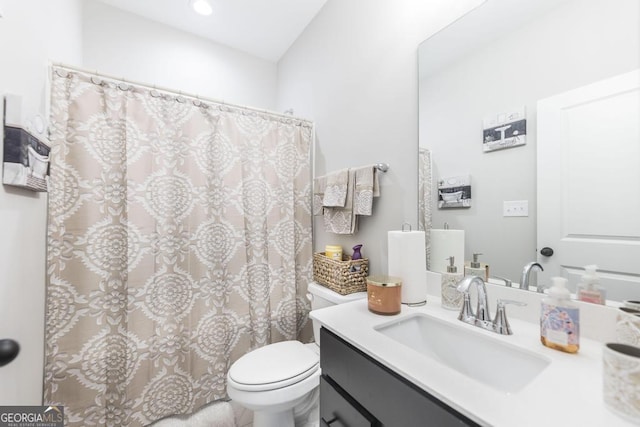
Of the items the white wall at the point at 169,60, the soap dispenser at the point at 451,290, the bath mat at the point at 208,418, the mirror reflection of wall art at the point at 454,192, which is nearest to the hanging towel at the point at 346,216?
the mirror reflection of wall art at the point at 454,192

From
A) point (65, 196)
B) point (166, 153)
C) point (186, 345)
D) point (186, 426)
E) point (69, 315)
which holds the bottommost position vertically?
point (186, 426)

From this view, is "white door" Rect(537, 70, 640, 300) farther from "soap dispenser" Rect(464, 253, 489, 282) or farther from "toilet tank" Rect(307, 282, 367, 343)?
"toilet tank" Rect(307, 282, 367, 343)

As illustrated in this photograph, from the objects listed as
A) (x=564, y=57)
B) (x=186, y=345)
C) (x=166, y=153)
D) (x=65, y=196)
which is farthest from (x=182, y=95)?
(x=564, y=57)

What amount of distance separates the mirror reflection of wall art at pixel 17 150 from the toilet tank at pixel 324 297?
1.20 metres

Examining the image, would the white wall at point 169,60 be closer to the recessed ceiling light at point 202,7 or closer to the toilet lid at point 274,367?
the recessed ceiling light at point 202,7

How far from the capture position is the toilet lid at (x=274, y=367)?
1092mm

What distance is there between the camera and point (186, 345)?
1.40 metres

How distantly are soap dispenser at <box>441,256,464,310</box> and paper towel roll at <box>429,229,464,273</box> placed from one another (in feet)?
0.19

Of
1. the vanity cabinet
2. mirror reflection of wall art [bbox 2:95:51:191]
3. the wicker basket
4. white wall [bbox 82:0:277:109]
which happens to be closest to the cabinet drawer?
the vanity cabinet

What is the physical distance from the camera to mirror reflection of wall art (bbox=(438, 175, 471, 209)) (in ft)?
3.31

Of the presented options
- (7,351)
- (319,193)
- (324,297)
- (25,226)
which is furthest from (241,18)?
(7,351)

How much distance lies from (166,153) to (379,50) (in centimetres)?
126

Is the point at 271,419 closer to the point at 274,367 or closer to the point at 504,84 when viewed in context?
the point at 274,367

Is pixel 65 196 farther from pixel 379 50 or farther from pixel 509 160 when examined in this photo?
pixel 509 160
